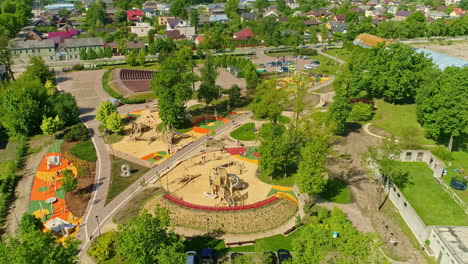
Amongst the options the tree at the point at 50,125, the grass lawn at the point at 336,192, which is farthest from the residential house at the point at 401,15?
the tree at the point at 50,125

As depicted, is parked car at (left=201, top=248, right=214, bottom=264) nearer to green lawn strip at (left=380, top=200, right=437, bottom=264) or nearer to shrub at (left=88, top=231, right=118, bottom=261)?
shrub at (left=88, top=231, right=118, bottom=261)

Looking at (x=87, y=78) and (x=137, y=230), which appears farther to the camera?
(x=87, y=78)

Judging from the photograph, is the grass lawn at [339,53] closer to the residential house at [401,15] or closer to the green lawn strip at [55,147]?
the residential house at [401,15]

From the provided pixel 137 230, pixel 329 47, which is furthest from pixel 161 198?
pixel 329 47

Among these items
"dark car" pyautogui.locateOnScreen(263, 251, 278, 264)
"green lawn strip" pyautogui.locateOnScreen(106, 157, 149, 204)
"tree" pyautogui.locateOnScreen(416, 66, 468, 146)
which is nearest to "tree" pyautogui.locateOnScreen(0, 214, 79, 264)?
"dark car" pyautogui.locateOnScreen(263, 251, 278, 264)

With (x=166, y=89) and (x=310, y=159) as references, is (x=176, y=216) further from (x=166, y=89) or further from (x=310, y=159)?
(x=166, y=89)

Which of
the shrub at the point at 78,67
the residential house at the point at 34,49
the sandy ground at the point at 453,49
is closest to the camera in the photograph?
the shrub at the point at 78,67

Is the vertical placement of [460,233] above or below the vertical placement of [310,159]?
below
